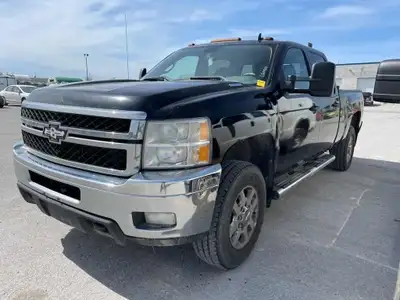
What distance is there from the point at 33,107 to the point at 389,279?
315 centimetres

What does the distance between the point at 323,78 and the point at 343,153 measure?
3.21m

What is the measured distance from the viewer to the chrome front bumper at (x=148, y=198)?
84.3 inches

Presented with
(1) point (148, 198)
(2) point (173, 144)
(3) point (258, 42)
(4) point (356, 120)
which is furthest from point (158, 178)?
(4) point (356, 120)

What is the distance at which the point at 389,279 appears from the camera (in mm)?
2732

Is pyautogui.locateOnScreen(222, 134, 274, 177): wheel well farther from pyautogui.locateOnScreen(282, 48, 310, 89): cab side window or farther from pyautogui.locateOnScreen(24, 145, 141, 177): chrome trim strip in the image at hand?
pyautogui.locateOnScreen(282, 48, 310, 89): cab side window

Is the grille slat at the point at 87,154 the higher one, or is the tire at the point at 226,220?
the grille slat at the point at 87,154

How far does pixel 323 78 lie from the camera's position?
322cm

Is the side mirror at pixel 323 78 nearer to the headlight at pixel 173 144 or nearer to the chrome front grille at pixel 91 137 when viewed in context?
the headlight at pixel 173 144

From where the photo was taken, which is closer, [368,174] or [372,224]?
[372,224]

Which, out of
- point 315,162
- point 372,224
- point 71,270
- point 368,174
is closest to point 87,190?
point 71,270

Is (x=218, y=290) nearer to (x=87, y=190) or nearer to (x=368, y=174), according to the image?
(x=87, y=190)

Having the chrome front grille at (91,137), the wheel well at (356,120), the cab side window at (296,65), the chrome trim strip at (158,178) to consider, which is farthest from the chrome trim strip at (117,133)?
the wheel well at (356,120)

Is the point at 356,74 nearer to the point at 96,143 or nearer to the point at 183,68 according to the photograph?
the point at 183,68

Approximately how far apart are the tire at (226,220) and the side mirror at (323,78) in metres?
1.08
